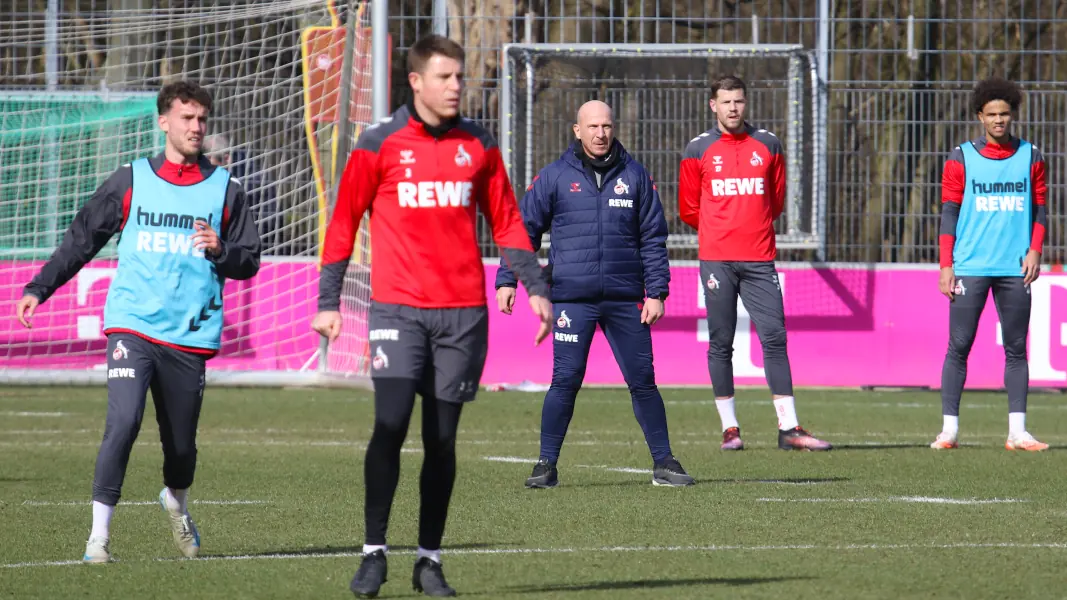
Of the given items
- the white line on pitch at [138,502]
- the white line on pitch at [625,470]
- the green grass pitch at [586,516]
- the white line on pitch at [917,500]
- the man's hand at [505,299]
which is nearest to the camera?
the green grass pitch at [586,516]

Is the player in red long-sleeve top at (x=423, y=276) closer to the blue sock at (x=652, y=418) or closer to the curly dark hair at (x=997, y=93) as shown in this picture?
the blue sock at (x=652, y=418)

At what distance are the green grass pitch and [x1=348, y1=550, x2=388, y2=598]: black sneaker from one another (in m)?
0.13

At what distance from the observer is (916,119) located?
16922 mm

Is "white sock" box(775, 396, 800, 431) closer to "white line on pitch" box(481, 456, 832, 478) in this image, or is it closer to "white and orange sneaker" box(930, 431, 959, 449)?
"white and orange sneaker" box(930, 431, 959, 449)

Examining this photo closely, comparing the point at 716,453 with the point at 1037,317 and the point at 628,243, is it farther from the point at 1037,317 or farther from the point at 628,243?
the point at 1037,317

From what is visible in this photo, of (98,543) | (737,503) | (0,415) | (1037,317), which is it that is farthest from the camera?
(1037,317)

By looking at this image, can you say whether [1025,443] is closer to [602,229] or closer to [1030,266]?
[1030,266]

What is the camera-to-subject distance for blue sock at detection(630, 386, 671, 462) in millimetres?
9203

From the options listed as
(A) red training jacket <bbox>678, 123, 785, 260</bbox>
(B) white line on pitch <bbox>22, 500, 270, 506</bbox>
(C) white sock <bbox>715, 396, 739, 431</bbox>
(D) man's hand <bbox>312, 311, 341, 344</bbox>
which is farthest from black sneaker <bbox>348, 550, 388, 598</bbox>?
(A) red training jacket <bbox>678, 123, 785, 260</bbox>

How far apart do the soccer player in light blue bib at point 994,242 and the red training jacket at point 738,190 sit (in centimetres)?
104

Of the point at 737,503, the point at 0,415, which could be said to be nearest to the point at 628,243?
A: the point at 737,503

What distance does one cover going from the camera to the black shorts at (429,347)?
6.05 metres

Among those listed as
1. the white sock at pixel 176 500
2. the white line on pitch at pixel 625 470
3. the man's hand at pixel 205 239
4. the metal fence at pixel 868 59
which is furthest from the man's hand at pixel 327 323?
the metal fence at pixel 868 59

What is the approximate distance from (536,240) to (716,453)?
79.8 inches
